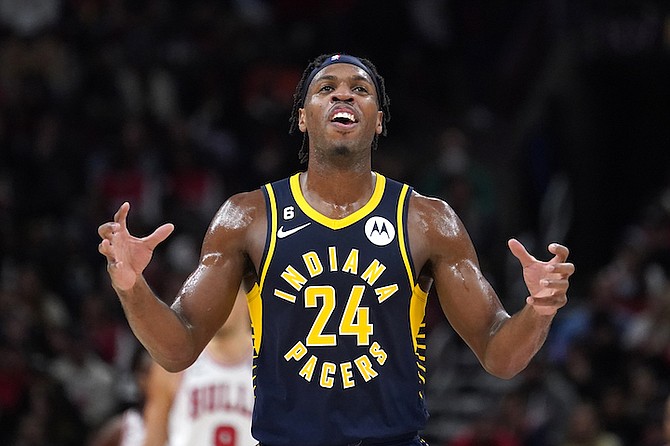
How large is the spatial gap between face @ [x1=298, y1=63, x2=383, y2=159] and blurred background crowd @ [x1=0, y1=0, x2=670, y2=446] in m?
6.23

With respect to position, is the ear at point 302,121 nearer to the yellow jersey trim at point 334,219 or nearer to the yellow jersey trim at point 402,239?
the yellow jersey trim at point 334,219

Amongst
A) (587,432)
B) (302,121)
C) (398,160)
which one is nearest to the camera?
(302,121)

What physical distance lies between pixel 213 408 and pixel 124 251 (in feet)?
8.85

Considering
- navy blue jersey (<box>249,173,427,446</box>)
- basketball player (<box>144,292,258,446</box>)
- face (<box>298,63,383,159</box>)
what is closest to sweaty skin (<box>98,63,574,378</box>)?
face (<box>298,63,383,159</box>)

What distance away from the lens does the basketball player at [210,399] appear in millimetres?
7066

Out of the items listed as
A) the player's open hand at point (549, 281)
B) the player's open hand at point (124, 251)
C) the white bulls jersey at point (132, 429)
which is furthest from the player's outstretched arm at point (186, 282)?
the white bulls jersey at point (132, 429)

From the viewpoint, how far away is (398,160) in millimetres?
14539

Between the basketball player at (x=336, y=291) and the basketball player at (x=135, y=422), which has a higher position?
the basketball player at (x=336, y=291)

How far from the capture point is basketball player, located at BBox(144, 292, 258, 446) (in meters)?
7.07

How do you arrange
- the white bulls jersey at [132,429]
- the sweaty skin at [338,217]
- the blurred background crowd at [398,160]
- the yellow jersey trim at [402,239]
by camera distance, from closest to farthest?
the sweaty skin at [338,217]
the yellow jersey trim at [402,239]
the white bulls jersey at [132,429]
the blurred background crowd at [398,160]

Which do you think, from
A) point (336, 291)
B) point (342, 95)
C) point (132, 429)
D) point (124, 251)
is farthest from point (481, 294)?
point (132, 429)

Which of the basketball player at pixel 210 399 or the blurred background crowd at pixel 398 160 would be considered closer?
the basketball player at pixel 210 399

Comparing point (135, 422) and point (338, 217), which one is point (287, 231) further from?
point (135, 422)

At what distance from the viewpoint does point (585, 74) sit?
52.6 ft
